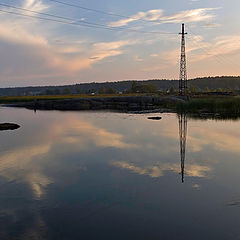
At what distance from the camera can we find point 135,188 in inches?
442

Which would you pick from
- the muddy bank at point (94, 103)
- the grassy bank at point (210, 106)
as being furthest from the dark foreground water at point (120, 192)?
the muddy bank at point (94, 103)

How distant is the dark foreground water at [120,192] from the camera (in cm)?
805

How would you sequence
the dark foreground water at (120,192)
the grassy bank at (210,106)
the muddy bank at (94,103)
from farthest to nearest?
the muddy bank at (94,103) < the grassy bank at (210,106) < the dark foreground water at (120,192)

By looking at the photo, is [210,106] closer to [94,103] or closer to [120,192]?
[94,103]

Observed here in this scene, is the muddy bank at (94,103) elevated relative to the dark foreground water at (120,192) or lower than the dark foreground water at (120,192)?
elevated

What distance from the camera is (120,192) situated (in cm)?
1081

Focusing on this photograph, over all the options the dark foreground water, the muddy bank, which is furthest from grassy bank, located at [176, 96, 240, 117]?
the dark foreground water

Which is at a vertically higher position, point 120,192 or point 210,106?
point 210,106

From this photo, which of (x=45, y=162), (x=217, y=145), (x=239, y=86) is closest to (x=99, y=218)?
(x=45, y=162)

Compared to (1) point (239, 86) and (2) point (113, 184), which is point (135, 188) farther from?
(1) point (239, 86)

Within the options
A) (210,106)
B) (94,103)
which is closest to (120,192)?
(210,106)

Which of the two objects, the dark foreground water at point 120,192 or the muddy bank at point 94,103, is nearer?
the dark foreground water at point 120,192

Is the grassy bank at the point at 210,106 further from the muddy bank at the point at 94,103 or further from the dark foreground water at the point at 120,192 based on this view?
the dark foreground water at the point at 120,192

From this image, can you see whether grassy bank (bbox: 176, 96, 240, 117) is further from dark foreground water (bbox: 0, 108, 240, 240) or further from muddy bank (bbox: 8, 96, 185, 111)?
Answer: dark foreground water (bbox: 0, 108, 240, 240)
